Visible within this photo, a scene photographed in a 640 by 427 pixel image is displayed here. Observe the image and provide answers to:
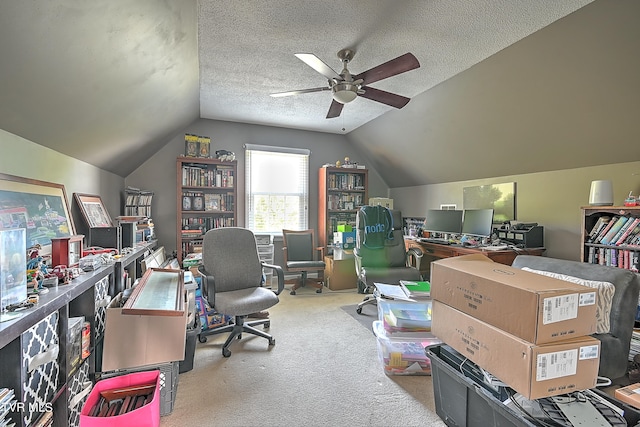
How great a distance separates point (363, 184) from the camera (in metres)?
5.14

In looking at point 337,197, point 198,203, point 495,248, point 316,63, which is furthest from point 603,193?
point 198,203

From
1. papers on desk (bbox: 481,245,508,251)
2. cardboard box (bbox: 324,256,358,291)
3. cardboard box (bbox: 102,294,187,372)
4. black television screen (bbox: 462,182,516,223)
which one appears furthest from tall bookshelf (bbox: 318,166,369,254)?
cardboard box (bbox: 102,294,187,372)

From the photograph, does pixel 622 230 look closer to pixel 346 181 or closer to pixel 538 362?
pixel 538 362

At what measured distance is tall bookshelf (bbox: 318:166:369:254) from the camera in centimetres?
485

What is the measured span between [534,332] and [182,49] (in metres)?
2.73

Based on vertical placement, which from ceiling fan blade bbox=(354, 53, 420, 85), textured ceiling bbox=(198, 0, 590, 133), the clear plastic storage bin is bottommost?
the clear plastic storage bin

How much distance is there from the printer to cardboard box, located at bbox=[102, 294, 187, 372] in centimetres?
341

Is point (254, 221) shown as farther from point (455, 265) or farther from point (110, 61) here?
point (455, 265)

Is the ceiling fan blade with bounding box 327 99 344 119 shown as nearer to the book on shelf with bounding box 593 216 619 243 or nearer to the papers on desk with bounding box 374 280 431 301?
the papers on desk with bounding box 374 280 431 301

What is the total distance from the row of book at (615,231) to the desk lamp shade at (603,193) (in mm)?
161

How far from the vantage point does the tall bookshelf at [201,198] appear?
401 centimetres

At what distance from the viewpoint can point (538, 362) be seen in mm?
1019

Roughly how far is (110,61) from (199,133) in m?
2.72

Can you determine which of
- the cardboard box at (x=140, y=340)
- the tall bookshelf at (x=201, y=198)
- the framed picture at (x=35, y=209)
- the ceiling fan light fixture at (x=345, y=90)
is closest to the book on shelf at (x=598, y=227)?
the ceiling fan light fixture at (x=345, y=90)
